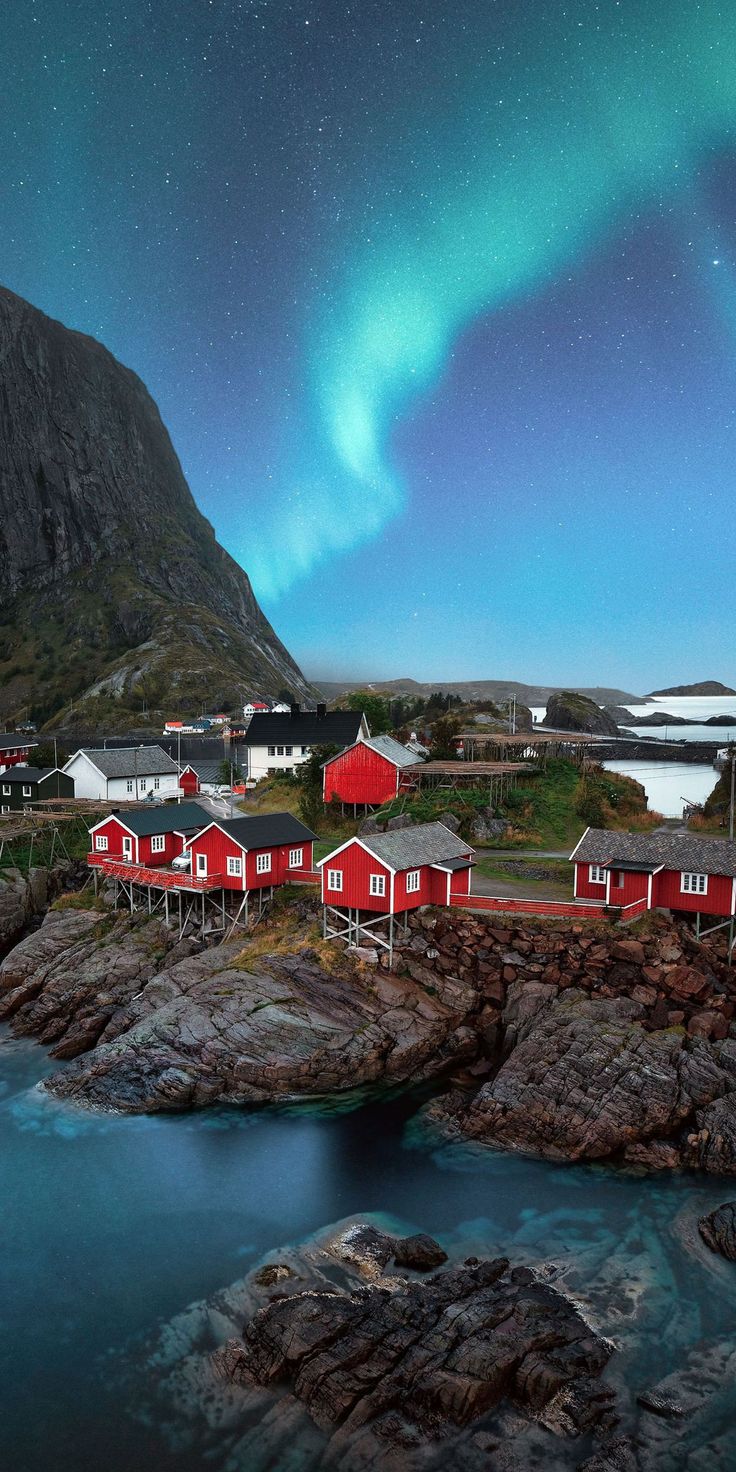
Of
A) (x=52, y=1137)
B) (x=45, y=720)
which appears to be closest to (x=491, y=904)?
(x=52, y=1137)

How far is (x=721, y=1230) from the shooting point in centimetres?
1958

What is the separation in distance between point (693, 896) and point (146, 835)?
29795mm

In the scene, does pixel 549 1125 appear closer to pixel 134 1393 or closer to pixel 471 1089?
pixel 471 1089

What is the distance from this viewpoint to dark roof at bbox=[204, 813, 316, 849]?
1526 inches

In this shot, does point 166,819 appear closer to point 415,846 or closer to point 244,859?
point 244,859

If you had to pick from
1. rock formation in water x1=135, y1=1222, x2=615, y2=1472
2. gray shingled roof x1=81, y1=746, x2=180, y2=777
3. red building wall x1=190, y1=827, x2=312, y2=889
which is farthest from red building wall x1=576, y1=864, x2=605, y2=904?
gray shingled roof x1=81, y1=746, x2=180, y2=777

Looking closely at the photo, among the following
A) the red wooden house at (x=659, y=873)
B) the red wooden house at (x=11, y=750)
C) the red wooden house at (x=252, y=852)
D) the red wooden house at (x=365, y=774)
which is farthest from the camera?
the red wooden house at (x=11, y=750)

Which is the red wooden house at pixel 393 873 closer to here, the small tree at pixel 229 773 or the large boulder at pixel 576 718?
the small tree at pixel 229 773

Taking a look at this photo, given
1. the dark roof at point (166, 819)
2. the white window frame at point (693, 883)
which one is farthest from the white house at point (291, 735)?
the white window frame at point (693, 883)

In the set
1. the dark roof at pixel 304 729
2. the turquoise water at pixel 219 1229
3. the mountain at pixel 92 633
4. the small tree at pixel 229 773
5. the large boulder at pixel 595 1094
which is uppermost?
the mountain at pixel 92 633

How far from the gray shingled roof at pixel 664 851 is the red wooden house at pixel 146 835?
2429 cm

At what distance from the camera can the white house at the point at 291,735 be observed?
75.1 meters

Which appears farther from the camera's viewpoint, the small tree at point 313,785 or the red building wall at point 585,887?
the small tree at point 313,785

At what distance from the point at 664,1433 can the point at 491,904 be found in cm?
2127
